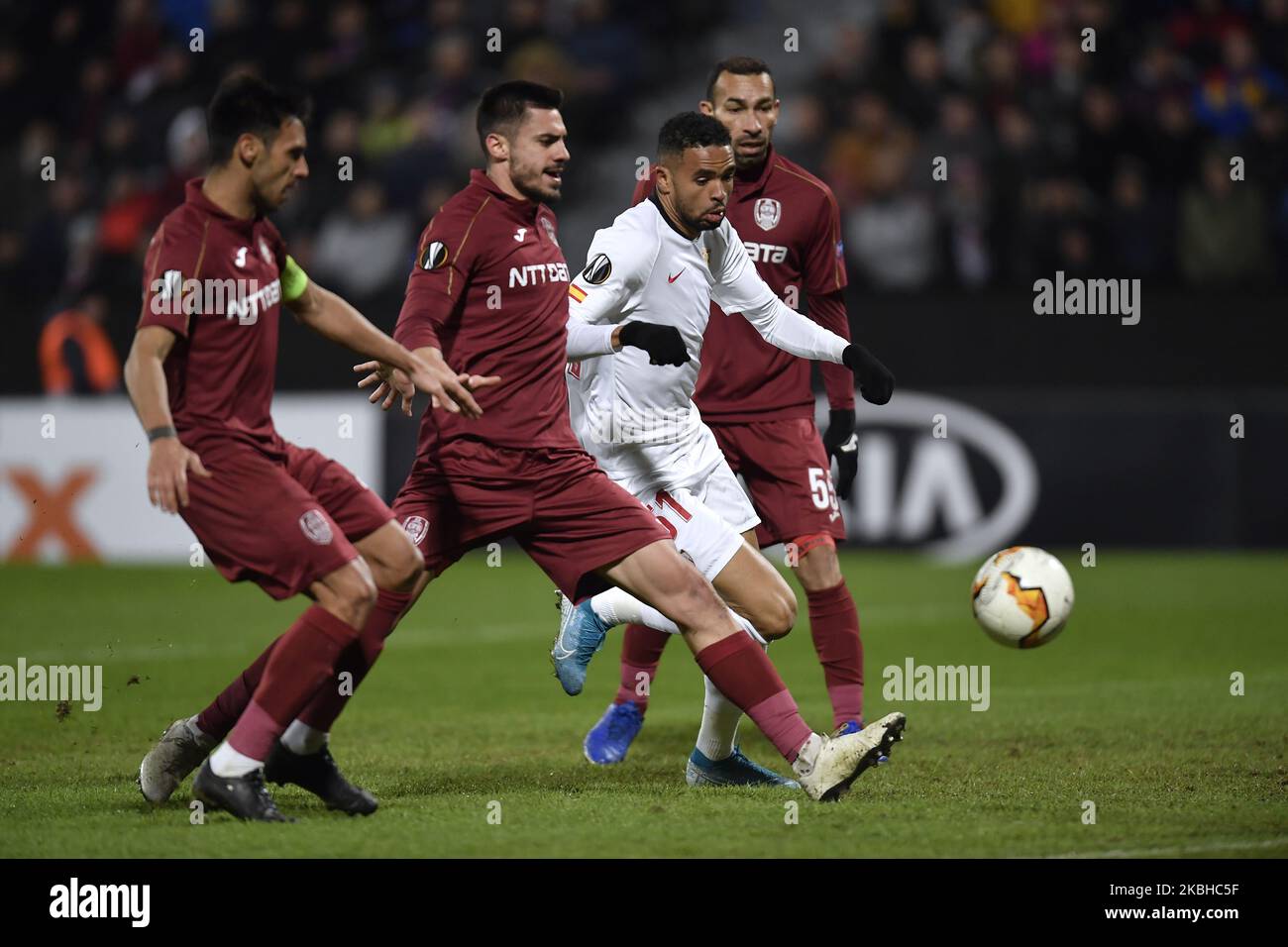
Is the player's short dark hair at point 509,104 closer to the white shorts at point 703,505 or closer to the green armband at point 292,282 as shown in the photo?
the green armband at point 292,282

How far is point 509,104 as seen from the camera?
20.2 ft

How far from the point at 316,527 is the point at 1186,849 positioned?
101 inches

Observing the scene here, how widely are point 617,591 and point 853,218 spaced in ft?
26.0

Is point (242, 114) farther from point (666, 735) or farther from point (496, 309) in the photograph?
point (666, 735)

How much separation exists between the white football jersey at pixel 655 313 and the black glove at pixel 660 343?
15.9 inches

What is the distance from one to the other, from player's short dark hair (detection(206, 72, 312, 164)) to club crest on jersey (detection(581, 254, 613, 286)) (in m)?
1.25

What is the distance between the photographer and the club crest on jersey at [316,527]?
5.36 meters

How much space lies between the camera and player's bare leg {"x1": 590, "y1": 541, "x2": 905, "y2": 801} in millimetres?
5871

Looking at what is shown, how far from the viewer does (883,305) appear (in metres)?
14.3

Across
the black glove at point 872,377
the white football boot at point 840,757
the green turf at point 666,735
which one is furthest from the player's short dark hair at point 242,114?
the white football boot at point 840,757

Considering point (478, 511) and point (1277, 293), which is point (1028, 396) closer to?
point (1277, 293)

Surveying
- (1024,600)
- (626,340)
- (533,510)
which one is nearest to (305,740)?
(533,510)

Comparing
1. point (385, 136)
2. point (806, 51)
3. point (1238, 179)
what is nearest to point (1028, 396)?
point (1238, 179)
